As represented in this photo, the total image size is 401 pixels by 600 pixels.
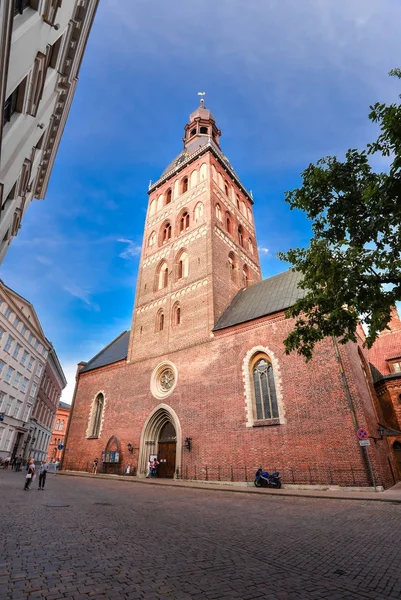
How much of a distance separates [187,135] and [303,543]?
1867 inches

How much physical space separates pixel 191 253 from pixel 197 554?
22.9 m

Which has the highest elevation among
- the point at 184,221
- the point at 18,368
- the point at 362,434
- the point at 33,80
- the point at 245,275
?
the point at 184,221

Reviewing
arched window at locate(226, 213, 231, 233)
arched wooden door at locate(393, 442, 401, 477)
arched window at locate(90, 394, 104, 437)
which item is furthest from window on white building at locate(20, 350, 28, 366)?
arched wooden door at locate(393, 442, 401, 477)

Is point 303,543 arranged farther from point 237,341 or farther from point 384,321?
point 237,341

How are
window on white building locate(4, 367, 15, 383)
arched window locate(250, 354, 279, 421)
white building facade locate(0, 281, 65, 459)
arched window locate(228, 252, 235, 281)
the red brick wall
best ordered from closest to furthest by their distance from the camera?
the red brick wall < arched window locate(250, 354, 279, 421) < arched window locate(228, 252, 235, 281) < white building facade locate(0, 281, 65, 459) < window on white building locate(4, 367, 15, 383)

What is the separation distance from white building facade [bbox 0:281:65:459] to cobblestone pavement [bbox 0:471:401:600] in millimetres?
28760

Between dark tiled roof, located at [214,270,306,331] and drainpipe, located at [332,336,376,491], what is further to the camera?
dark tiled roof, located at [214,270,306,331]

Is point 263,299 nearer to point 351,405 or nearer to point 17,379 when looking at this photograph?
point 351,405

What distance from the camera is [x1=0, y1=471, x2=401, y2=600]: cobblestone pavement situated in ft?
11.3

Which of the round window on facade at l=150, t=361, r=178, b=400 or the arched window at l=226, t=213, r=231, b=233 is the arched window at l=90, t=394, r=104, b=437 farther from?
the arched window at l=226, t=213, r=231, b=233

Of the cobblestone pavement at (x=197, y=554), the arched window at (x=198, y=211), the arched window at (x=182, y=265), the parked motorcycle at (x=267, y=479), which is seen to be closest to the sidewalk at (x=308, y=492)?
the parked motorcycle at (x=267, y=479)

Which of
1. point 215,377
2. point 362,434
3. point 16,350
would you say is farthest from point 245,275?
point 16,350

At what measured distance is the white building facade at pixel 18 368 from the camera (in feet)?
105

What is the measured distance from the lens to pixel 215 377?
19.1m
